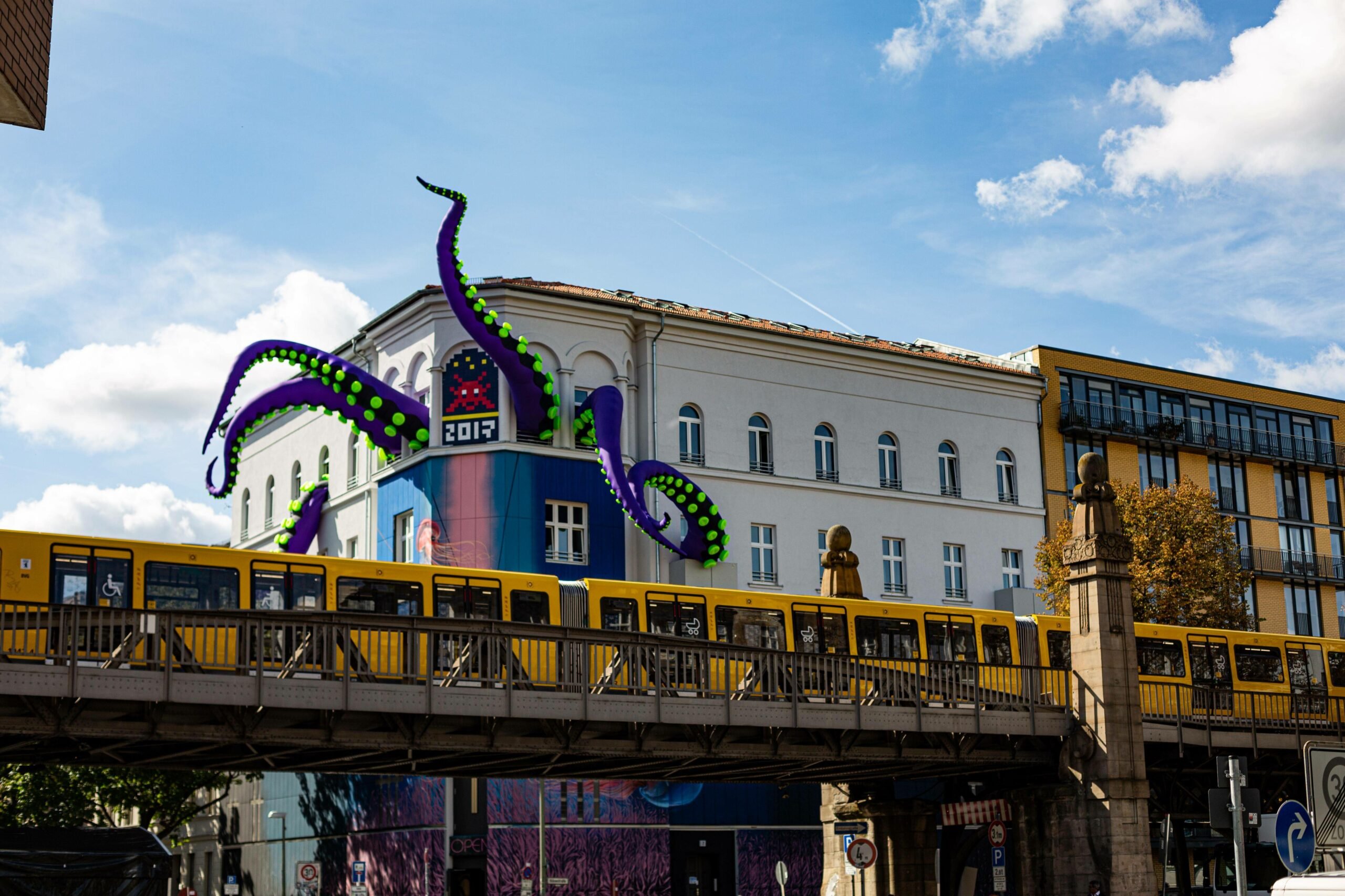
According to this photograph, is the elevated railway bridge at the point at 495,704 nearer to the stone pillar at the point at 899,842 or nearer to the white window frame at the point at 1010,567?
the stone pillar at the point at 899,842

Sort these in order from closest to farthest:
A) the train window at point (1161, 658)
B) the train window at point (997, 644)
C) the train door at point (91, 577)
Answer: the train door at point (91, 577) < the train window at point (997, 644) < the train window at point (1161, 658)

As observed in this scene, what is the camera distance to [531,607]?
30.0 metres

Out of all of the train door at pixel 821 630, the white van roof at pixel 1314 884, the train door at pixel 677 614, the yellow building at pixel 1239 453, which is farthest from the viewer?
the yellow building at pixel 1239 453

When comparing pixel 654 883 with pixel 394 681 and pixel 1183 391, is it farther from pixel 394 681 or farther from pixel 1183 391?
pixel 1183 391

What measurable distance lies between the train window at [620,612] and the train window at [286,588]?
553 cm

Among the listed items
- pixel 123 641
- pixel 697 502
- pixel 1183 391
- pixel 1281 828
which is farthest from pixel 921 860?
pixel 1183 391

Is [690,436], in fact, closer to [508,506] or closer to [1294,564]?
[508,506]

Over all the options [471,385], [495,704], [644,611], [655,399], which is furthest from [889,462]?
[495,704]

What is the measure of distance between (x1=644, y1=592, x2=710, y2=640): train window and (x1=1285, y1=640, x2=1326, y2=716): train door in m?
17.6

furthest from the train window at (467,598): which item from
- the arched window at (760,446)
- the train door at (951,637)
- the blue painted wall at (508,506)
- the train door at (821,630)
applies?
the arched window at (760,446)

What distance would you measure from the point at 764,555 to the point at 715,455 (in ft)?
11.4

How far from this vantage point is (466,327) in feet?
141

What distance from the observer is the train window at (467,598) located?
29188 mm

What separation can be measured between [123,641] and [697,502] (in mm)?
25174
